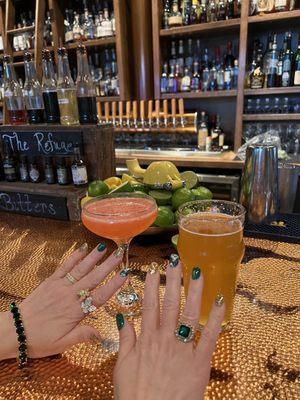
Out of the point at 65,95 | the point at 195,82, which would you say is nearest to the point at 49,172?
the point at 65,95

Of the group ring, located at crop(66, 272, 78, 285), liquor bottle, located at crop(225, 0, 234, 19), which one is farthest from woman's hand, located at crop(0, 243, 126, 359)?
liquor bottle, located at crop(225, 0, 234, 19)

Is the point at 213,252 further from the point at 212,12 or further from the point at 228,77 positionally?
the point at 212,12

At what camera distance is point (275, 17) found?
2389 mm

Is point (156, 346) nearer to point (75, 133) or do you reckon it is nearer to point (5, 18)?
point (75, 133)

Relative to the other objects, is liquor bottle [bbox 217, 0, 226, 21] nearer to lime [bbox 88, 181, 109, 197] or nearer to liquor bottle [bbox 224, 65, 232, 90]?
liquor bottle [bbox 224, 65, 232, 90]

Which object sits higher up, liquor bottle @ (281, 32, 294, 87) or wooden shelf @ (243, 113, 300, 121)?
liquor bottle @ (281, 32, 294, 87)

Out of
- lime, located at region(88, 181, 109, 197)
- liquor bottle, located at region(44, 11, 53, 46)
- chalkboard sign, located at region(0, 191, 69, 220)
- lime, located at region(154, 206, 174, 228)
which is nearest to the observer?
lime, located at region(154, 206, 174, 228)

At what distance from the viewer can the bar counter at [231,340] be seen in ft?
1.59

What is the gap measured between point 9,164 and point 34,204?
246 millimetres

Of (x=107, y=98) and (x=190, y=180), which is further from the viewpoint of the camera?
(x=107, y=98)

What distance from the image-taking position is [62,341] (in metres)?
0.54

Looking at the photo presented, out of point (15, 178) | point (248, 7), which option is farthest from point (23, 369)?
point (248, 7)

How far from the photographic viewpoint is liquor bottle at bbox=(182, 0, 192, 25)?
2795 millimetres

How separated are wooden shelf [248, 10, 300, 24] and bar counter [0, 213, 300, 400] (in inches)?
87.2
